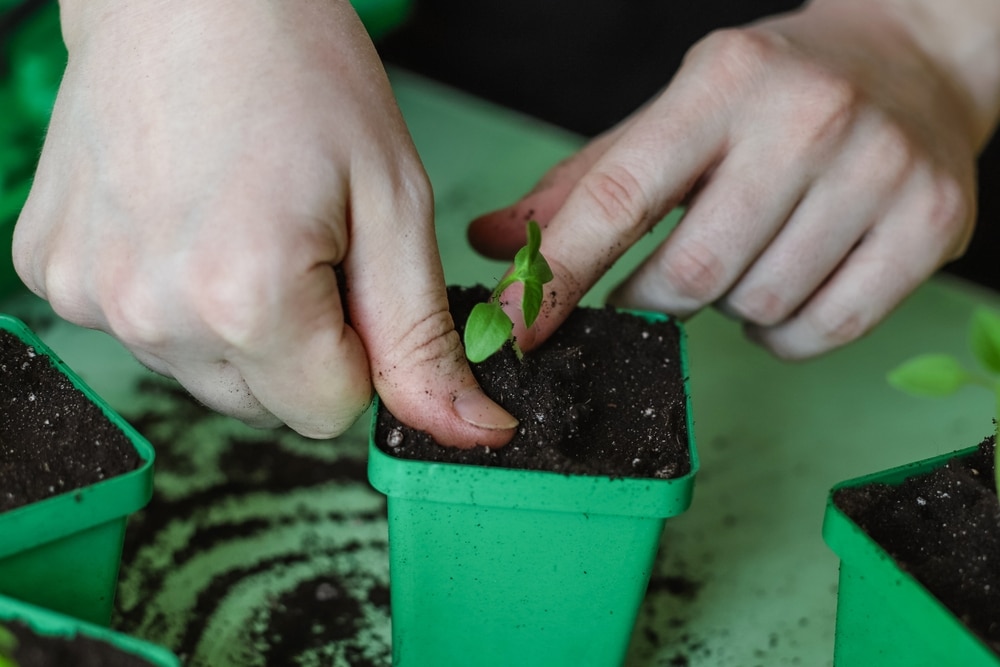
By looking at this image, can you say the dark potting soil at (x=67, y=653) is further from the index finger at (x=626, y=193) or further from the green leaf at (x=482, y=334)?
the index finger at (x=626, y=193)

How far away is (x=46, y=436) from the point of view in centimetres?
76

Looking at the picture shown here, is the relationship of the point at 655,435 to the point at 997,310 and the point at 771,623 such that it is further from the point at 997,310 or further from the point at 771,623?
the point at 997,310

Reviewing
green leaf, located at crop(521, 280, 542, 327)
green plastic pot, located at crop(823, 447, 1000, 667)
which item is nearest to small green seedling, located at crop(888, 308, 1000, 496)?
green plastic pot, located at crop(823, 447, 1000, 667)

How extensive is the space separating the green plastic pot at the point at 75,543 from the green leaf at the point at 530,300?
1.01ft

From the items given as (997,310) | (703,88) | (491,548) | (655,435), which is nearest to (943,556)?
(655,435)

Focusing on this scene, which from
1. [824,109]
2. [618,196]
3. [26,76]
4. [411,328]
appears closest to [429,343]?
[411,328]

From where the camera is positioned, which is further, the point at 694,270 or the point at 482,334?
the point at 694,270

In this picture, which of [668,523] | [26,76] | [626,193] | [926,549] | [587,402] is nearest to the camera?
[926,549]

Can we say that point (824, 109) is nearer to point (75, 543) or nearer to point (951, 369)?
point (951, 369)

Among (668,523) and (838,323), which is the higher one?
(838,323)

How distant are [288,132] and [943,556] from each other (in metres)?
0.57

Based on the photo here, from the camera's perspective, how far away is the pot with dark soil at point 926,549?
24.6 inches

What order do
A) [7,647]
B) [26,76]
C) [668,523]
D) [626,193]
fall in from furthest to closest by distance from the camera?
[26,76], [668,523], [626,193], [7,647]

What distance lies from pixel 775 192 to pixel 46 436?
2.35ft
